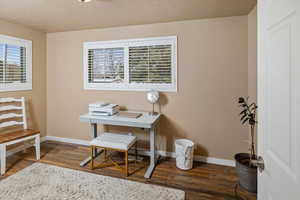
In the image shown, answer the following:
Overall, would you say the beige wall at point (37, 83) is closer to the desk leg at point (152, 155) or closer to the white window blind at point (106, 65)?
the white window blind at point (106, 65)

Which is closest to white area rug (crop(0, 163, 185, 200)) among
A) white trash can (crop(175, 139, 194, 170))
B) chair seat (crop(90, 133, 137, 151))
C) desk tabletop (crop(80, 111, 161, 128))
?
chair seat (crop(90, 133, 137, 151))

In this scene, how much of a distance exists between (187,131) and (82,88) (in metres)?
2.22

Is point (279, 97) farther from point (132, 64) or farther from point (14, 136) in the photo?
point (14, 136)

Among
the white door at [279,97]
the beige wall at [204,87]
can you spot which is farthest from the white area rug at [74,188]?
the white door at [279,97]

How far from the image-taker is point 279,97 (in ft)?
2.42

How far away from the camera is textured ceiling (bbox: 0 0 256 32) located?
6.92 ft

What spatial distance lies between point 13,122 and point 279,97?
365cm

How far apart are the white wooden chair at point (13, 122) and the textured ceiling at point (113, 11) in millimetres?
1438

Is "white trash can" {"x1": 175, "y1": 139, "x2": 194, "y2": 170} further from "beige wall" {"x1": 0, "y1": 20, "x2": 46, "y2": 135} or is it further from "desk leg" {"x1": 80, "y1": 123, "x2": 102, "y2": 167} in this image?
"beige wall" {"x1": 0, "y1": 20, "x2": 46, "y2": 135}

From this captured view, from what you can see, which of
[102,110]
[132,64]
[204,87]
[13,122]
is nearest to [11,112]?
[13,122]

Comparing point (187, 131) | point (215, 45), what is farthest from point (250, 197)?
point (215, 45)

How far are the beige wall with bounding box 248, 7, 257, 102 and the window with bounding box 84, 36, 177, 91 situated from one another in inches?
43.0

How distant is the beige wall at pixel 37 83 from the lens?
317cm

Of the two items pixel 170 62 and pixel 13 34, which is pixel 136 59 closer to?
pixel 170 62
